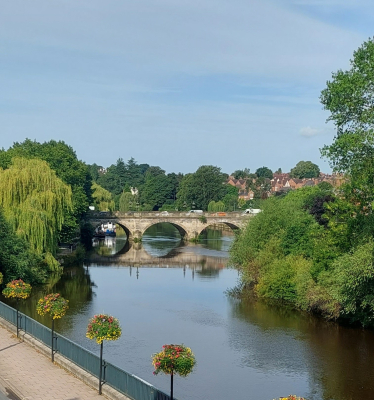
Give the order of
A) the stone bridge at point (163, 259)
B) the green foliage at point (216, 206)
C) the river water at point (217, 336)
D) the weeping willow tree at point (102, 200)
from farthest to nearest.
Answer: the green foliage at point (216, 206) < the weeping willow tree at point (102, 200) < the stone bridge at point (163, 259) < the river water at point (217, 336)

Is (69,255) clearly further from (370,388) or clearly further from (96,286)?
(370,388)

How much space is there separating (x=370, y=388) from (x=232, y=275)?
29.5 m

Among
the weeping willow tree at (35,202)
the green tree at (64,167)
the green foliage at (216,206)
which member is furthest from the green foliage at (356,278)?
the green foliage at (216,206)

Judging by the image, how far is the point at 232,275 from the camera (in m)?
53.1

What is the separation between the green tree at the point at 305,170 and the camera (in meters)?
185

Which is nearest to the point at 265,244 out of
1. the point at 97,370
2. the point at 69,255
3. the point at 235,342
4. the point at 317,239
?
the point at 317,239

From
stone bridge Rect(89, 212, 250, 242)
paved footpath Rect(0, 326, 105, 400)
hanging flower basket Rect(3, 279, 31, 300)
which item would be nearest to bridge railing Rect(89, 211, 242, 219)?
stone bridge Rect(89, 212, 250, 242)

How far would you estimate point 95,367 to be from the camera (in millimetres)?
18141

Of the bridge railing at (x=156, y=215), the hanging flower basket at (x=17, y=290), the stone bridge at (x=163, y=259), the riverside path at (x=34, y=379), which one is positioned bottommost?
the stone bridge at (x=163, y=259)

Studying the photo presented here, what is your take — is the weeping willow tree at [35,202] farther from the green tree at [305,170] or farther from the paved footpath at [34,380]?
the green tree at [305,170]

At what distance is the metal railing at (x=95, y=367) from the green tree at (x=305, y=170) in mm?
166207

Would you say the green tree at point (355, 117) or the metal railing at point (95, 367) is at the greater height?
the green tree at point (355, 117)

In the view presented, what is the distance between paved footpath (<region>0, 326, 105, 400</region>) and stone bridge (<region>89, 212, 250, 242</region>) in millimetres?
59169

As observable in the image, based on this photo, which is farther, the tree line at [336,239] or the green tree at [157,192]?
the green tree at [157,192]
